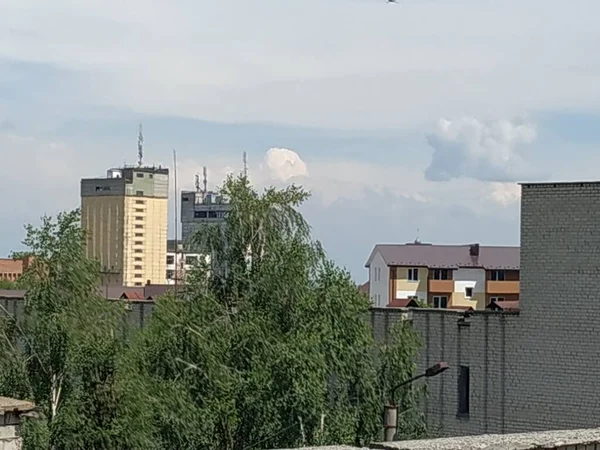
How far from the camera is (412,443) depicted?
6844 mm

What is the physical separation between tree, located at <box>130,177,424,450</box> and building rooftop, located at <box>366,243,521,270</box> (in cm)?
4687

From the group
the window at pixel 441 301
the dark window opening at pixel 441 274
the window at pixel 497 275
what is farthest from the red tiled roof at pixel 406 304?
the dark window opening at pixel 441 274

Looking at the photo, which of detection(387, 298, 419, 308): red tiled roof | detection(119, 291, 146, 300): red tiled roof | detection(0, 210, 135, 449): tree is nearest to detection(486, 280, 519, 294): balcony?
detection(387, 298, 419, 308): red tiled roof

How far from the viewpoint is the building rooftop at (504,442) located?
6.80m

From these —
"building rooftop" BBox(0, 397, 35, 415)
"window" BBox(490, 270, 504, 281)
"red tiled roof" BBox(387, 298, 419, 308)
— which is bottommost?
"building rooftop" BBox(0, 397, 35, 415)

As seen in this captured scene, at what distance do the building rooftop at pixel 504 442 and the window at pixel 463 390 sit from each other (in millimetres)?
20737

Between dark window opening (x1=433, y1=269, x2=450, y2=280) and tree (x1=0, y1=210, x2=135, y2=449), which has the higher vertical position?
dark window opening (x1=433, y1=269, x2=450, y2=280)

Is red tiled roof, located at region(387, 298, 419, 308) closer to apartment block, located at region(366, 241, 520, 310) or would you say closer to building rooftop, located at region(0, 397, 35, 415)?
apartment block, located at region(366, 241, 520, 310)

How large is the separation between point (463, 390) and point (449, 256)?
50.4 metres

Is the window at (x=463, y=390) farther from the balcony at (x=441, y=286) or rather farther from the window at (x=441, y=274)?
the window at (x=441, y=274)

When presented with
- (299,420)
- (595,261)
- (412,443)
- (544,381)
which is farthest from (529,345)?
(412,443)

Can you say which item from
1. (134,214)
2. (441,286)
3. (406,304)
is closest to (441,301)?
(441,286)

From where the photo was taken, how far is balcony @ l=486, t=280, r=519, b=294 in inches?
2886

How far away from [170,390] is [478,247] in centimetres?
5416
